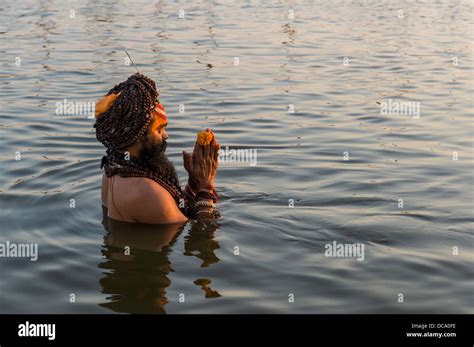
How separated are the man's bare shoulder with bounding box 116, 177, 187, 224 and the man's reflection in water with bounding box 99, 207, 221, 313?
5.6 inches

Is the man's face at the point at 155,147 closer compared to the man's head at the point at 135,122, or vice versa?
the man's head at the point at 135,122

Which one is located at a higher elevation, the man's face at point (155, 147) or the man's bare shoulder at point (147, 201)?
the man's face at point (155, 147)

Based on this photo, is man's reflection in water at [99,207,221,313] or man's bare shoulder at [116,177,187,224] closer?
man's reflection in water at [99,207,221,313]

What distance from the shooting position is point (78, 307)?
17.8 ft

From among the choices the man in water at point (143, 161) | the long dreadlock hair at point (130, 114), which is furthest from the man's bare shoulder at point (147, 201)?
the long dreadlock hair at point (130, 114)

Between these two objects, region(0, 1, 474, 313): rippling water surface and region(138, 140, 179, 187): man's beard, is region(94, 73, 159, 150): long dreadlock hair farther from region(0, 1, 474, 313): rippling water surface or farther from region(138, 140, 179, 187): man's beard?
region(0, 1, 474, 313): rippling water surface

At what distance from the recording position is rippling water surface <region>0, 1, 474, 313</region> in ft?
18.8

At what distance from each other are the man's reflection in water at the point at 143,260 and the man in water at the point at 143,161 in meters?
0.14

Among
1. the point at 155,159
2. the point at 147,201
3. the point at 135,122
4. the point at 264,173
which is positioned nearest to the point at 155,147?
the point at 155,159

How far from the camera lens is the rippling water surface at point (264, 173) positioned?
574 cm

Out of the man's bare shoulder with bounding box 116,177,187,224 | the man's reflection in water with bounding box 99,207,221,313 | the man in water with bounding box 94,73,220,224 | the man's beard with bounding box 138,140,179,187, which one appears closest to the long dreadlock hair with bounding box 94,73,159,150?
the man in water with bounding box 94,73,220,224

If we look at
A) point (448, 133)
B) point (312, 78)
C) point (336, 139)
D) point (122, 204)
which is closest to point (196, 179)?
point (122, 204)

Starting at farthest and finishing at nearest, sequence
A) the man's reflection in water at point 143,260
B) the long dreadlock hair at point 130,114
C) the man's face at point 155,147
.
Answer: the man's face at point 155,147, the long dreadlock hair at point 130,114, the man's reflection in water at point 143,260

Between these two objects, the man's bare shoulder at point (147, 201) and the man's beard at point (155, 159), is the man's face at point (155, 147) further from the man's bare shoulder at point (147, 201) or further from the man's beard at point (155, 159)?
the man's bare shoulder at point (147, 201)
